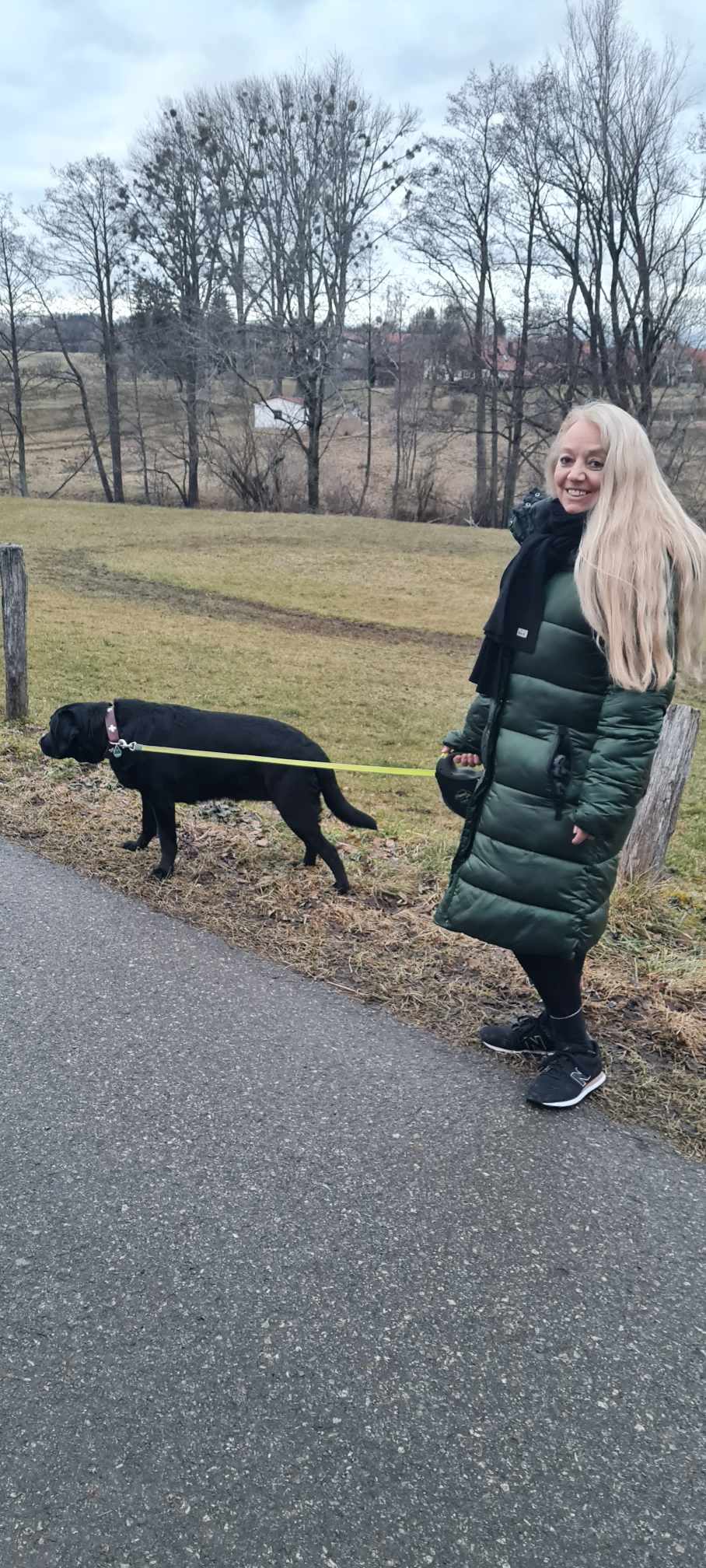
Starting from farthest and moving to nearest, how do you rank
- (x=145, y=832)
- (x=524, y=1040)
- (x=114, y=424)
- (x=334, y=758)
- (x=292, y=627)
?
1. (x=114, y=424)
2. (x=292, y=627)
3. (x=334, y=758)
4. (x=145, y=832)
5. (x=524, y=1040)

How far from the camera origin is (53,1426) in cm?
198

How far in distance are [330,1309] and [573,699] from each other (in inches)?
66.9

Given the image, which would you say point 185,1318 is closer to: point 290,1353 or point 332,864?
point 290,1353

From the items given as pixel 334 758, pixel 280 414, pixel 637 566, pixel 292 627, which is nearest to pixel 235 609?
pixel 292 627

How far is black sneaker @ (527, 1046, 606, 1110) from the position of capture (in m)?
3.08

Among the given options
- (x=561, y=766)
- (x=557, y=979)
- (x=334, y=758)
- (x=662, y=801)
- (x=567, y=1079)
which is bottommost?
(x=334, y=758)

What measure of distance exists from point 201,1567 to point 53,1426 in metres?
0.41

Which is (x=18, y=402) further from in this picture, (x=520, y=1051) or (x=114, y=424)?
(x=520, y=1051)

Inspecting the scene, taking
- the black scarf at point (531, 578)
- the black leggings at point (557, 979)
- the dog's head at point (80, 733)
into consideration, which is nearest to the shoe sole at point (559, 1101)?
the black leggings at point (557, 979)

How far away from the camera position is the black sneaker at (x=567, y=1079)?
3082mm

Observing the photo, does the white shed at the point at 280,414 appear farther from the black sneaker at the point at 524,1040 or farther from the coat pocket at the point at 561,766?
the coat pocket at the point at 561,766

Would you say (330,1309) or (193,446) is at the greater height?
(193,446)

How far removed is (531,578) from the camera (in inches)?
115

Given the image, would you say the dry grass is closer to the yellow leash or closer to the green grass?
the yellow leash
